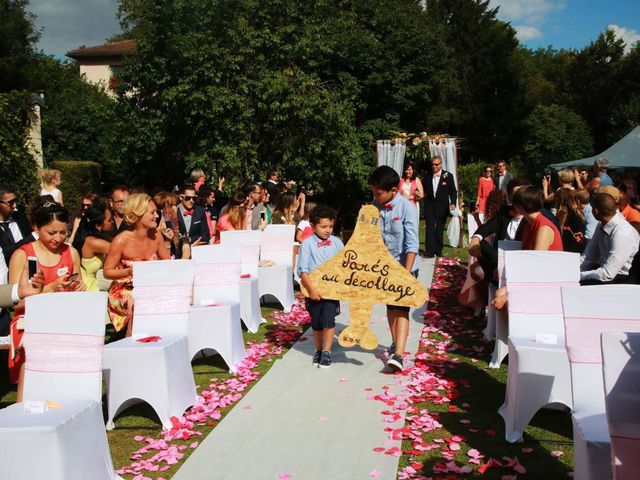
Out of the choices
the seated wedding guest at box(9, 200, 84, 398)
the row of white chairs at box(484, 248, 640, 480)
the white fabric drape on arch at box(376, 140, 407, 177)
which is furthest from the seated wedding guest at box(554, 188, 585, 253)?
the white fabric drape on arch at box(376, 140, 407, 177)

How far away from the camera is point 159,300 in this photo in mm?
6160

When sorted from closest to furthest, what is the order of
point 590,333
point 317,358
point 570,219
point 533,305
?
point 590,333 → point 533,305 → point 317,358 → point 570,219

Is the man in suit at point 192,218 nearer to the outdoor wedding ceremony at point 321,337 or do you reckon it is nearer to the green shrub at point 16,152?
the outdoor wedding ceremony at point 321,337

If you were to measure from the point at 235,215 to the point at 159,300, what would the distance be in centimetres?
411

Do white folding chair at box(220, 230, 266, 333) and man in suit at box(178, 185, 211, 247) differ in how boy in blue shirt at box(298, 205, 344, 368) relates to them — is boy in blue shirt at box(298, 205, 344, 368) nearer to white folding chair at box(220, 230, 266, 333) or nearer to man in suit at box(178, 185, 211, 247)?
white folding chair at box(220, 230, 266, 333)

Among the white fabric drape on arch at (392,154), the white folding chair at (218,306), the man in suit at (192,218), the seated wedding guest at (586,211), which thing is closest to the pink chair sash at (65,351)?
the white folding chair at (218,306)

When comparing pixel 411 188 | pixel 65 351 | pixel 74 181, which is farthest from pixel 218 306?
pixel 74 181

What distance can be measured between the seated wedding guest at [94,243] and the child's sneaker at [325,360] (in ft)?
8.85

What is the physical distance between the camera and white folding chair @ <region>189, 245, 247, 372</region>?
6.99 metres

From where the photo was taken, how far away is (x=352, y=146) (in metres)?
22.5

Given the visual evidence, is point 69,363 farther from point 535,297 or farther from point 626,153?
point 626,153

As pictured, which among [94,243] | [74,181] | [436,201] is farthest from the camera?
[74,181]

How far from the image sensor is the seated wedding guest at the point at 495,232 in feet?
26.1

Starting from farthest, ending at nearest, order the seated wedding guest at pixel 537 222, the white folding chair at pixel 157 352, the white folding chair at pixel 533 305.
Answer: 1. the seated wedding guest at pixel 537 222
2. the white folding chair at pixel 157 352
3. the white folding chair at pixel 533 305
